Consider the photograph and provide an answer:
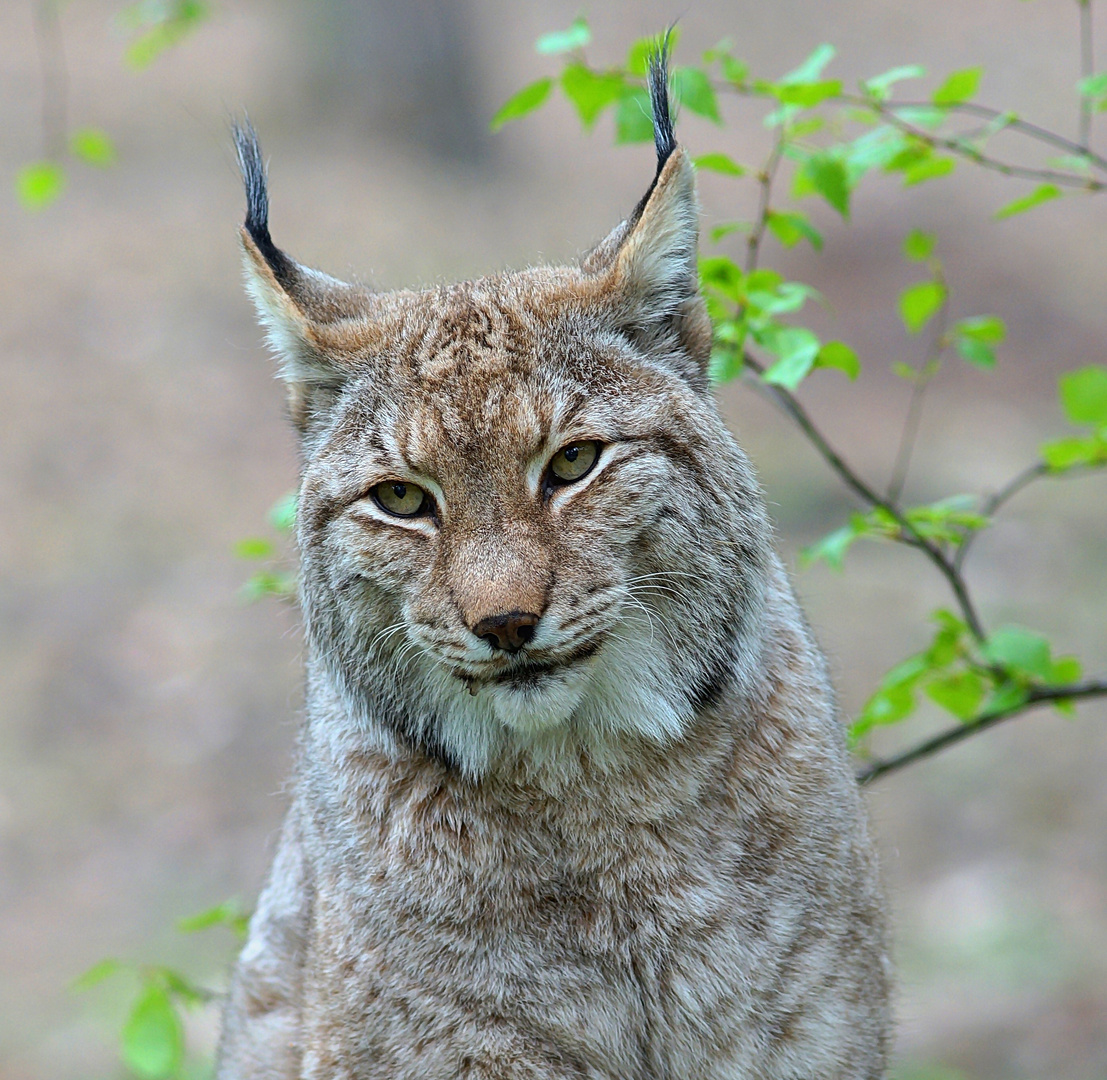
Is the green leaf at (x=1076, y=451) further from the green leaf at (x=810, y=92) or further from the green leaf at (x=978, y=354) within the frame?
the green leaf at (x=810, y=92)

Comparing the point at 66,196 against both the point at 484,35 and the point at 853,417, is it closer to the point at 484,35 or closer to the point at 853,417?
the point at 484,35

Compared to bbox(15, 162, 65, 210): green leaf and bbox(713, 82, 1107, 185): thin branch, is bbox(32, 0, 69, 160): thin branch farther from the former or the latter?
bbox(713, 82, 1107, 185): thin branch

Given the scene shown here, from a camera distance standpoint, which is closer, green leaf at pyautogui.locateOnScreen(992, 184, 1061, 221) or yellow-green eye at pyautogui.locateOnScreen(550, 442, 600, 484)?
yellow-green eye at pyautogui.locateOnScreen(550, 442, 600, 484)


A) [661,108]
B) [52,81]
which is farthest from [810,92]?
[52,81]

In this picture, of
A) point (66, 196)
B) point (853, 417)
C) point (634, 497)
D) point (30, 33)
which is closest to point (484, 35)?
point (66, 196)

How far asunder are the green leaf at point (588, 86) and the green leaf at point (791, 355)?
2.84 ft

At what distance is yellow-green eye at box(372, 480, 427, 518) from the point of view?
11.8 ft

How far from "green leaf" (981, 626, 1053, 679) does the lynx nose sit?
182 cm

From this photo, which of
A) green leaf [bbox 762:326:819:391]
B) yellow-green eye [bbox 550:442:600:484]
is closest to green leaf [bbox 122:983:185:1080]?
yellow-green eye [bbox 550:442:600:484]

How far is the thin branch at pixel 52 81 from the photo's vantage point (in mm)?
6492

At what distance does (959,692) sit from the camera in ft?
15.6

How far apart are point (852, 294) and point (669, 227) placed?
11422 millimetres

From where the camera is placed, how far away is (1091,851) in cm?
830

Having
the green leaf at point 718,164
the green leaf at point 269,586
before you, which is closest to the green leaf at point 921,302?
the green leaf at point 718,164
